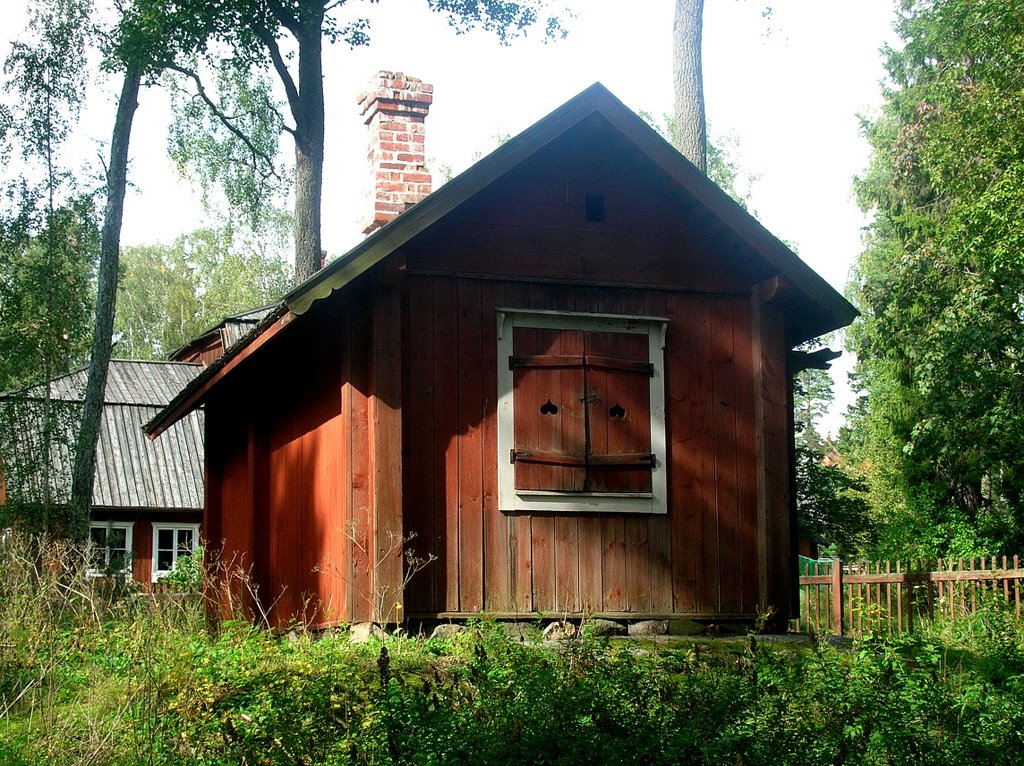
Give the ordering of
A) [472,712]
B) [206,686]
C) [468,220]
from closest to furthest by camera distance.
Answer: [472,712]
[206,686]
[468,220]

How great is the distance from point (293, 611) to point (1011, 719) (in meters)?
7.18

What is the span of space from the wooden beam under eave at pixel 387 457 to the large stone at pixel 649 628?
6.75 feet

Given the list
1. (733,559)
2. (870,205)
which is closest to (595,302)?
(733,559)

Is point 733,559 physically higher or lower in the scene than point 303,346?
lower

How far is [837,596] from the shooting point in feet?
55.3

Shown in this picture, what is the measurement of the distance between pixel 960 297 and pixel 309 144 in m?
11.0

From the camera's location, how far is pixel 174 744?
6.84 m

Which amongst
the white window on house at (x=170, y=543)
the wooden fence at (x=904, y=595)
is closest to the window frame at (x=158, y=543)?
the white window on house at (x=170, y=543)

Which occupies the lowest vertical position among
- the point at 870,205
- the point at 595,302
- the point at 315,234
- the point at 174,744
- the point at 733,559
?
the point at 174,744

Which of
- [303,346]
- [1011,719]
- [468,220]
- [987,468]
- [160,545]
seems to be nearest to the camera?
[1011,719]

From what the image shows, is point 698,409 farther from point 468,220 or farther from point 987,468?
point 987,468

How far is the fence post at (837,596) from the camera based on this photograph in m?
16.8

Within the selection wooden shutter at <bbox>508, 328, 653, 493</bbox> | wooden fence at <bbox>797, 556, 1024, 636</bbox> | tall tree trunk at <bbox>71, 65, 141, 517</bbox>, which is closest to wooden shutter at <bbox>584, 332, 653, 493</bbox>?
wooden shutter at <bbox>508, 328, 653, 493</bbox>

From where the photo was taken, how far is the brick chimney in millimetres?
13117
